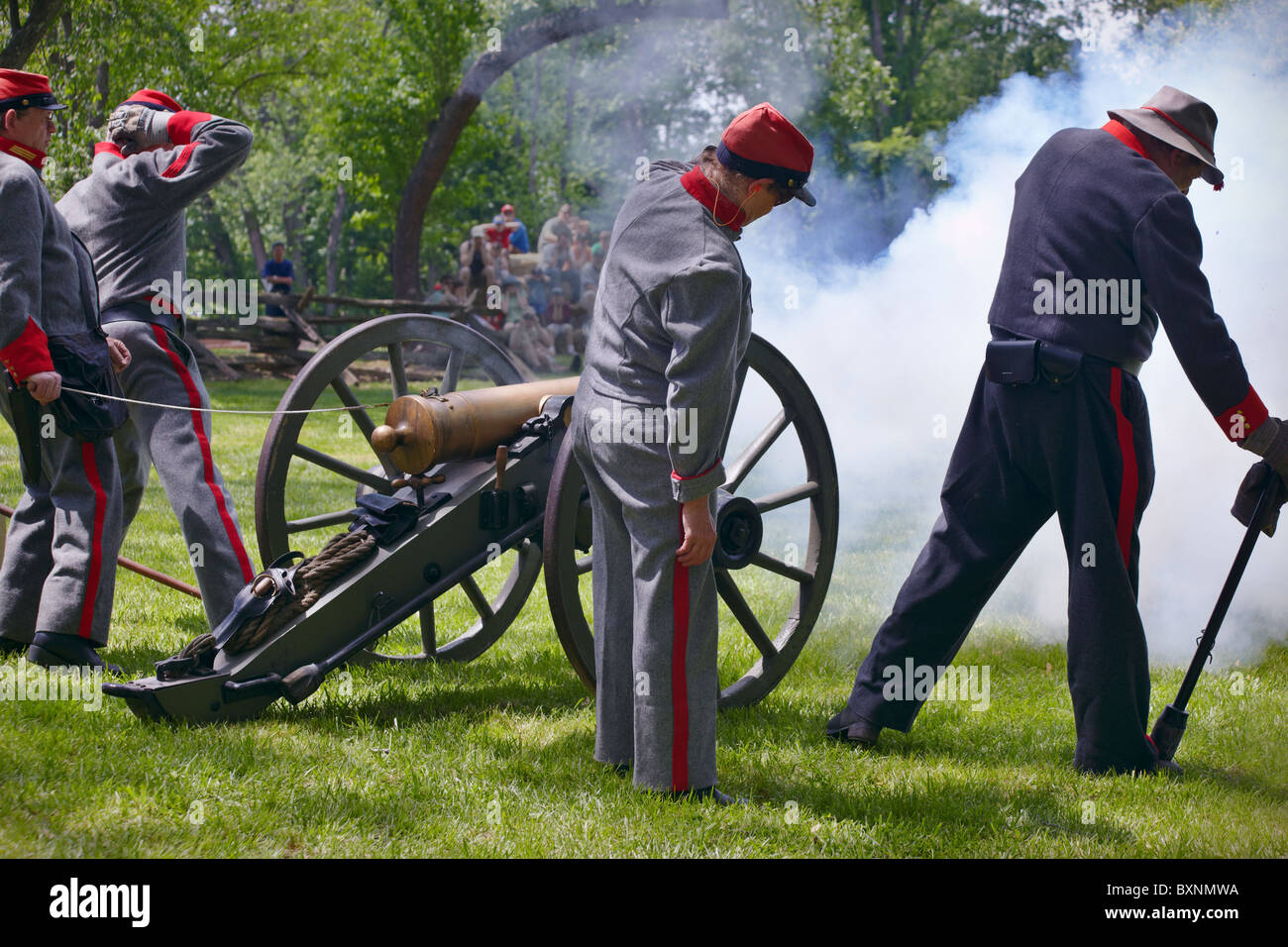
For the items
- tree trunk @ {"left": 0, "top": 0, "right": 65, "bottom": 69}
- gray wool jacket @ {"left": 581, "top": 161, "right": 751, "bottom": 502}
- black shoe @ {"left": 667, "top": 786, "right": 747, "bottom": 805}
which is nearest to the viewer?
gray wool jacket @ {"left": 581, "top": 161, "right": 751, "bottom": 502}

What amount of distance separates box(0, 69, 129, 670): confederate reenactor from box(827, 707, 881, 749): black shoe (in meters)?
2.43

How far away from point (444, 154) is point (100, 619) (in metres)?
15.0

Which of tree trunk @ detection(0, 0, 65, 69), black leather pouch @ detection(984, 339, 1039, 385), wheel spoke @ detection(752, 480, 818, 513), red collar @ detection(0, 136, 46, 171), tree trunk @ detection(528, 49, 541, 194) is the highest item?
tree trunk @ detection(528, 49, 541, 194)

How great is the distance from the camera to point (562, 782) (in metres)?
3.46

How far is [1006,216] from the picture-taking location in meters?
6.48

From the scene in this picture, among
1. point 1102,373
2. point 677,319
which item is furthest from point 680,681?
point 1102,373

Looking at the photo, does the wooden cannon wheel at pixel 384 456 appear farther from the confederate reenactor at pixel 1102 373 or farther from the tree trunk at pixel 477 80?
the tree trunk at pixel 477 80

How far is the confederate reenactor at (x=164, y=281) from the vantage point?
4371mm

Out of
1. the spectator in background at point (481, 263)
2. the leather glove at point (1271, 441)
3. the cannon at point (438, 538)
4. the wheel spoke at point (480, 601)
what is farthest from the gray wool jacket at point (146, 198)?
the spectator in background at point (481, 263)

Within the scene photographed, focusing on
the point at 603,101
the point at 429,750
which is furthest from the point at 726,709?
the point at 603,101

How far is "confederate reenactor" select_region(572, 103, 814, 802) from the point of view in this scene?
3.06m

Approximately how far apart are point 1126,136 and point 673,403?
1693 millimetres

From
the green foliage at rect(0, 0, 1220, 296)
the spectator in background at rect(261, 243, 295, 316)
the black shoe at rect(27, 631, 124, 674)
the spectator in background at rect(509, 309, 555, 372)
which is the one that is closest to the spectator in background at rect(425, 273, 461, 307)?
the green foliage at rect(0, 0, 1220, 296)

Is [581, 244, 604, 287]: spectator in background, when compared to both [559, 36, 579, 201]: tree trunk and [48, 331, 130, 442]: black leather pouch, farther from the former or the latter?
[48, 331, 130, 442]: black leather pouch
